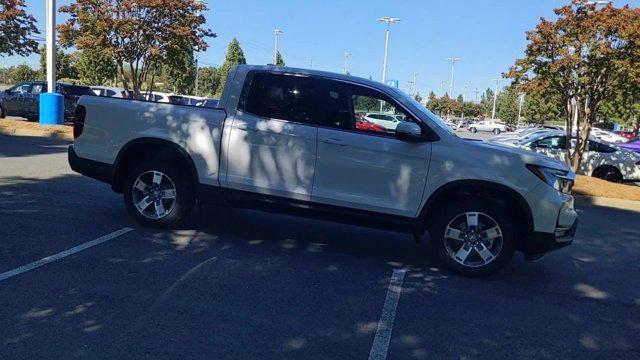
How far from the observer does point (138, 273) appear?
493 cm

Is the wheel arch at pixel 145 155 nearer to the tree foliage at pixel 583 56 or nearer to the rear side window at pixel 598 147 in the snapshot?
the tree foliage at pixel 583 56

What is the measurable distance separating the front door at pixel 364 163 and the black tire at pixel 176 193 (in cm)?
152

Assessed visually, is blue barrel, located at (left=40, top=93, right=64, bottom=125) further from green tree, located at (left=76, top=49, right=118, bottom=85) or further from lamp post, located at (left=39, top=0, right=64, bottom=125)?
green tree, located at (left=76, top=49, right=118, bottom=85)

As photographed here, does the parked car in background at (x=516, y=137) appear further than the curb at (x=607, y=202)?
Yes

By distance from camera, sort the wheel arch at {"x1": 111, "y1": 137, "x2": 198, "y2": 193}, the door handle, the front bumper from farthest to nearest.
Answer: the wheel arch at {"x1": 111, "y1": 137, "x2": 198, "y2": 193} → the door handle → the front bumper

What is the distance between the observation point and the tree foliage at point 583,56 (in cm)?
1235

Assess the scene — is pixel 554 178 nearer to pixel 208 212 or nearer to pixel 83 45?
pixel 208 212

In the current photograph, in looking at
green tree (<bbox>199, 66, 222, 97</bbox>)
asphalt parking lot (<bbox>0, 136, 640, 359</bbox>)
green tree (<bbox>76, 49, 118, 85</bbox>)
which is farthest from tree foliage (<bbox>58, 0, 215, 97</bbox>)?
green tree (<bbox>199, 66, 222, 97</bbox>)

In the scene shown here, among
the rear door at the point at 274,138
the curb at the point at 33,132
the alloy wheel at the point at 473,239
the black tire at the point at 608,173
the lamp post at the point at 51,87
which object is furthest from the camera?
the lamp post at the point at 51,87

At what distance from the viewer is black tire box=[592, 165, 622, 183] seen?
15344 millimetres

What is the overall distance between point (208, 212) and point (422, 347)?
439 centimetres

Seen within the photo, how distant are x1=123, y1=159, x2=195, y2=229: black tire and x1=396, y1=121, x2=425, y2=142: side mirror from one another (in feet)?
7.92

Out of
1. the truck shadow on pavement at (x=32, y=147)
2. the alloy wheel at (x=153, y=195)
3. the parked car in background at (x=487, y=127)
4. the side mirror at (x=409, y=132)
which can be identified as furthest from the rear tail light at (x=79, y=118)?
the parked car in background at (x=487, y=127)

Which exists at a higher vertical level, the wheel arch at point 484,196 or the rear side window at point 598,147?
the rear side window at point 598,147
